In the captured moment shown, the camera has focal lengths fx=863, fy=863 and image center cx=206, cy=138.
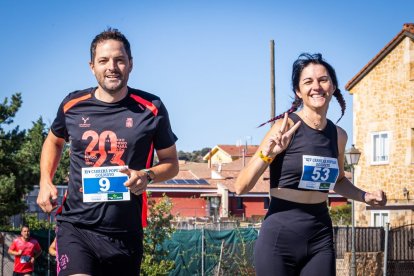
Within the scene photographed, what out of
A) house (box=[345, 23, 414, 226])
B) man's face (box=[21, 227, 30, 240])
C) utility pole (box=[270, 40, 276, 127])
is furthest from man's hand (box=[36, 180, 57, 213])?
house (box=[345, 23, 414, 226])

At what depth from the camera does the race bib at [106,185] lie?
5.62 meters

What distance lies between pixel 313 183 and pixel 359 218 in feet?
106

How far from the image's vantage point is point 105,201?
565cm

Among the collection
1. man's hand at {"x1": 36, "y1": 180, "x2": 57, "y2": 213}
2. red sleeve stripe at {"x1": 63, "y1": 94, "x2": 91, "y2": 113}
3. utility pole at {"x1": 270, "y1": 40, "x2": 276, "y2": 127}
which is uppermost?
utility pole at {"x1": 270, "y1": 40, "x2": 276, "y2": 127}

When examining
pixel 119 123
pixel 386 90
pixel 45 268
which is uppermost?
pixel 386 90

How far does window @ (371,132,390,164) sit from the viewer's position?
35.9 m

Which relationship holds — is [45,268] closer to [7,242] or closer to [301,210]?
[7,242]

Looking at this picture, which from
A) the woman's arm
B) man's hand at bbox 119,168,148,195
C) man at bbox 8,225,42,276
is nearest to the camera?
man's hand at bbox 119,168,148,195

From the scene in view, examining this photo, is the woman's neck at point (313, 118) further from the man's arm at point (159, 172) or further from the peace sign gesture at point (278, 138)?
the man's arm at point (159, 172)

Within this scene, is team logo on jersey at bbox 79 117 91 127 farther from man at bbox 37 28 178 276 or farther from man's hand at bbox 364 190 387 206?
man's hand at bbox 364 190 387 206

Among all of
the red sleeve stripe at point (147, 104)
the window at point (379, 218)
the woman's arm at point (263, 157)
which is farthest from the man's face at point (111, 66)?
the window at point (379, 218)

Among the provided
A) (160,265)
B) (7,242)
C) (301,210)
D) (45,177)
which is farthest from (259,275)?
(7,242)

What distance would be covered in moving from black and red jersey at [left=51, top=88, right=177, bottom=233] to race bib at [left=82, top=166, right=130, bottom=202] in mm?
35

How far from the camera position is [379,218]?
1447 inches
